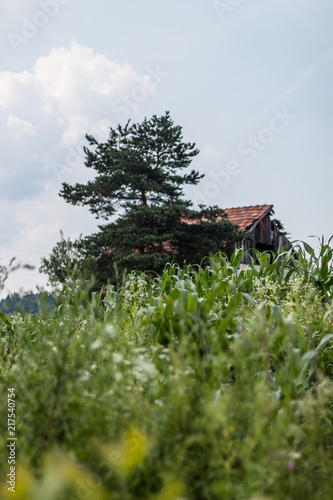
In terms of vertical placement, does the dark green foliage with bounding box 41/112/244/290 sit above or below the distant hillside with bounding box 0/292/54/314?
above

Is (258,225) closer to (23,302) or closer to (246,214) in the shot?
(246,214)

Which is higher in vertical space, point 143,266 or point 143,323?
point 143,266

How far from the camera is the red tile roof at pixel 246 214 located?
23.1 metres

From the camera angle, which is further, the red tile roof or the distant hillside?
the red tile roof

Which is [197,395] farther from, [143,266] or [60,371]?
[143,266]

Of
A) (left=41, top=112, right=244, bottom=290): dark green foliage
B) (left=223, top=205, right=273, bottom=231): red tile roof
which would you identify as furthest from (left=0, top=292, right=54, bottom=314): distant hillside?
(left=223, top=205, right=273, bottom=231): red tile roof

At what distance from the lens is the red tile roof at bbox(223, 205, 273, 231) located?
2312cm

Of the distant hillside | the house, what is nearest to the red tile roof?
the house

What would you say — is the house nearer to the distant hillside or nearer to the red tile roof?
the red tile roof

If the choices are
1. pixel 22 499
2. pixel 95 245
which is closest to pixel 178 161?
pixel 95 245

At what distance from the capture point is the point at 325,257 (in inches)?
245

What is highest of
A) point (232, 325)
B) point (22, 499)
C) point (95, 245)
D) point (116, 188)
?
point (116, 188)

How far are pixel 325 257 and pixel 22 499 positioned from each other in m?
5.81

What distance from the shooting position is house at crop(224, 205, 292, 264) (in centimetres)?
2314
